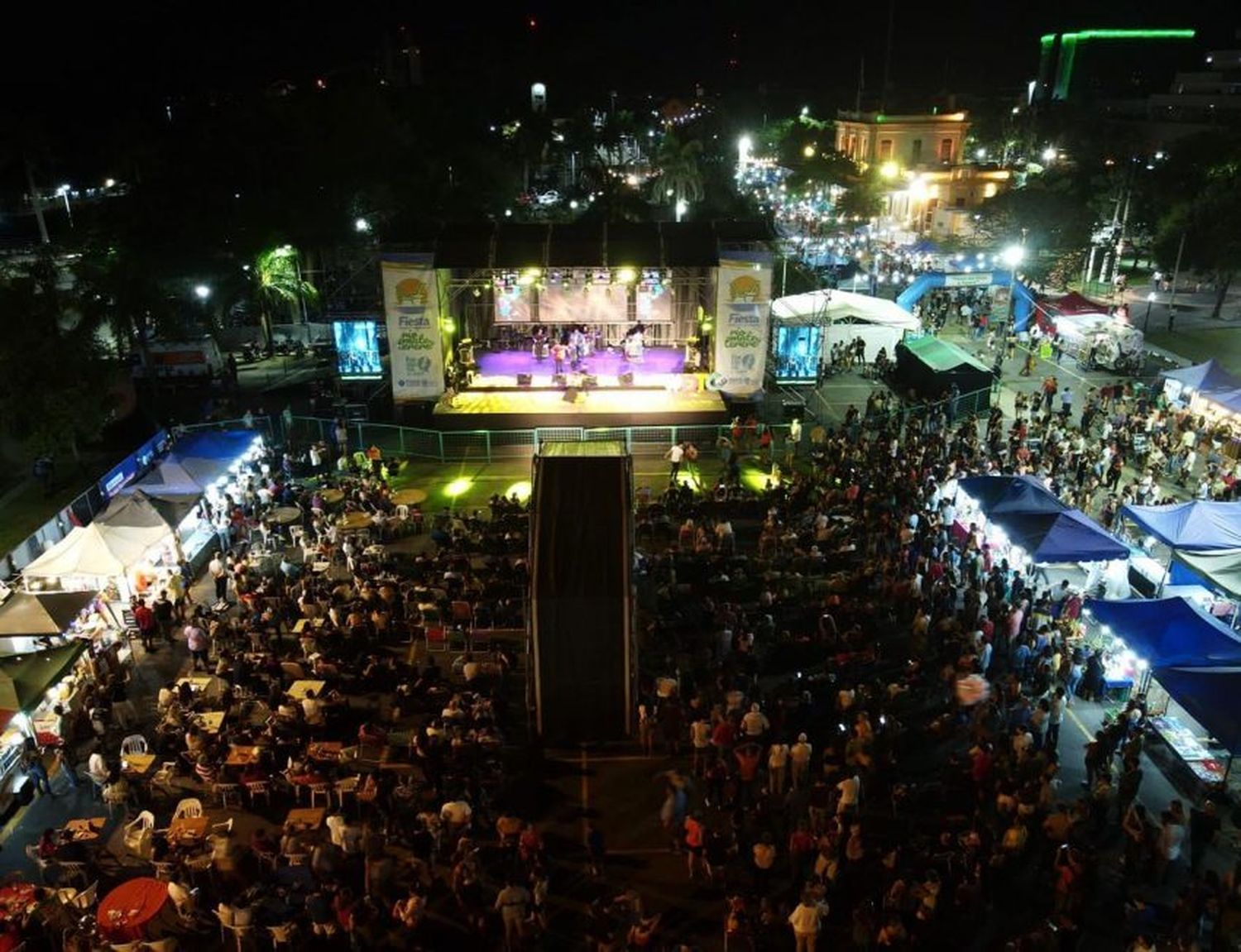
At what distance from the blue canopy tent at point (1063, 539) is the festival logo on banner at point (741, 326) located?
1263cm

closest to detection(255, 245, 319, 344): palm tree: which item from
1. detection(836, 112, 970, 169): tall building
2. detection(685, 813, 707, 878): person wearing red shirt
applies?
detection(685, 813, 707, 878): person wearing red shirt

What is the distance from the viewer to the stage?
1094 inches

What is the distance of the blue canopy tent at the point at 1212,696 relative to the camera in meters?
11.8

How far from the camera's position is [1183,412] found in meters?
25.1

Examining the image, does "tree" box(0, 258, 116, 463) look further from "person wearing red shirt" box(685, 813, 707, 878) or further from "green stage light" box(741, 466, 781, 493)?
"person wearing red shirt" box(685, 813, 707, 878)

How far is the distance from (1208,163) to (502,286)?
1549 inches

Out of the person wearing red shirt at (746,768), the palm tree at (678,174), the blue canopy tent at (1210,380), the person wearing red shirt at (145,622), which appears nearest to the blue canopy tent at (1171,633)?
the person wearing red shirt at (746,768)

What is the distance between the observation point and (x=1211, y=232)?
40969 millimetres

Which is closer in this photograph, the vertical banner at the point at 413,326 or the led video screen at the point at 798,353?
the vertical banner at the point at 413,326

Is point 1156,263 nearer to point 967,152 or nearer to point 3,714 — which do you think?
point 967,152

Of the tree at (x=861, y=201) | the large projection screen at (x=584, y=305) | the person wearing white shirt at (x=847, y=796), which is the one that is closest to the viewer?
the person wearing white shirt at (x=847, y=796)

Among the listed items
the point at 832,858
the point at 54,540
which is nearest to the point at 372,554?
the point at 54,540

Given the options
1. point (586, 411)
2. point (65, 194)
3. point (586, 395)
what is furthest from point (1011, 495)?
point (65, 194)

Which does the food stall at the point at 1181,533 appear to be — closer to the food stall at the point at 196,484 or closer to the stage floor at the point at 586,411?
the stage floor at the point at 586,411
